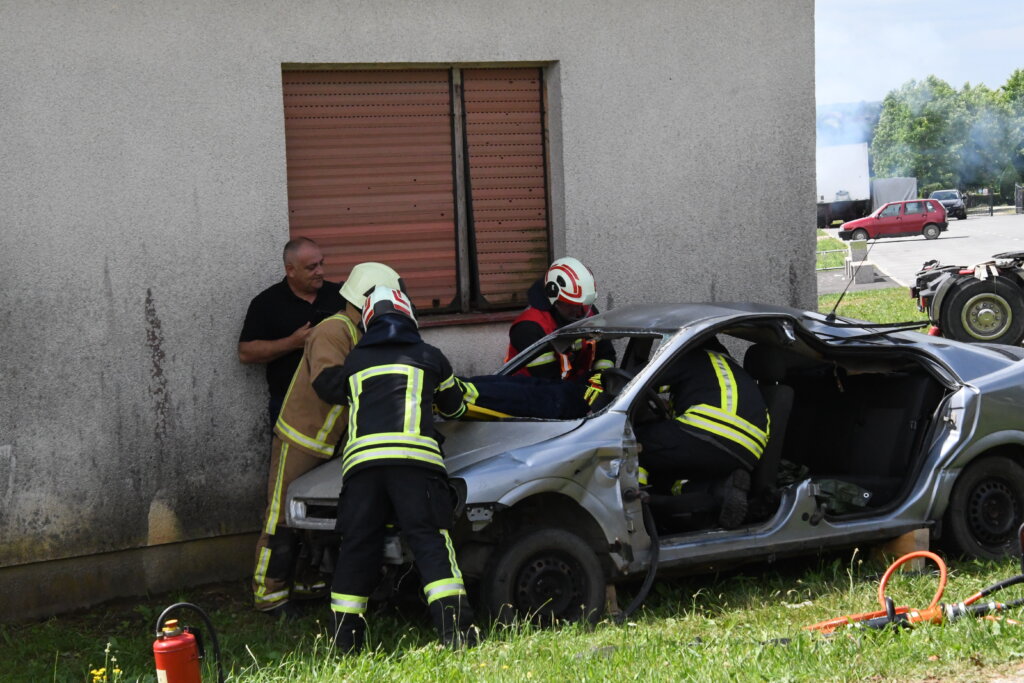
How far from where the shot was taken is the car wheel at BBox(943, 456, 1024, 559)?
646 cm

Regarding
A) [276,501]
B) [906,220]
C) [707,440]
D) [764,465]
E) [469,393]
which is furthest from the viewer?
[906,220]

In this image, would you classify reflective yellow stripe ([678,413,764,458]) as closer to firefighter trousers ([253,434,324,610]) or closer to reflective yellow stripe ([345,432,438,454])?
reflective yellow stripe ([345,432,438,454])

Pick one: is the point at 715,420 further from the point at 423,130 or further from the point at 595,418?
the point at 423,130

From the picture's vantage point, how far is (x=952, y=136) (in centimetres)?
8662

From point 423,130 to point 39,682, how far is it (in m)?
4.08

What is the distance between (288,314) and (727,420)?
2626 millimetres

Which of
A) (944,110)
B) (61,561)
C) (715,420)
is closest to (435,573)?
(715,420)

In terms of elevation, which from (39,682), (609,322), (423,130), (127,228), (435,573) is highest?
(423,130)

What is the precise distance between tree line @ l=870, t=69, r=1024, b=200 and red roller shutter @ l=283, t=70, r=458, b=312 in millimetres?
72714

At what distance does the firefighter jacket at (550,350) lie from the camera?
22.5ft

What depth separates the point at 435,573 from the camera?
5230mm

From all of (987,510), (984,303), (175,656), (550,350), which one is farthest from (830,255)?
(175,656)

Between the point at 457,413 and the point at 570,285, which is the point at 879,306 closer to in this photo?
the point at 570,285

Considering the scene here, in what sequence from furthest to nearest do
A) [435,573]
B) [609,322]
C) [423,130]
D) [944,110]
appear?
[944,110] < [423,130] < [609,322] < [435,573]
